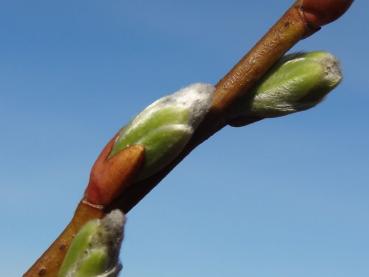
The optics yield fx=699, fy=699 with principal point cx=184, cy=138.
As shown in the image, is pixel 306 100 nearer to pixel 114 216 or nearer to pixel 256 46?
pixel 256 46

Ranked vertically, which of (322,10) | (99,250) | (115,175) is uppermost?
(322,10)

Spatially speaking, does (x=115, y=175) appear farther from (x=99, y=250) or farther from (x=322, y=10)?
(x=322, y=10)

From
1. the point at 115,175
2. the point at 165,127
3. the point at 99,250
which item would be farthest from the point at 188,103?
the point at 99,250

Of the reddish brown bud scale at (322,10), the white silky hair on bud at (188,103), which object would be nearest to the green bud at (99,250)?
the white silky hair on bud at (188,103)

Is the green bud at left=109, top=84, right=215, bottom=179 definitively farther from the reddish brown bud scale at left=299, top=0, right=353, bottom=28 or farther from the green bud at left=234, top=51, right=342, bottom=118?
the reddish brown bud scale at left=299, top=0, right=353, bottom=28

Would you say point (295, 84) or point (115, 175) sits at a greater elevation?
point (295, 84)

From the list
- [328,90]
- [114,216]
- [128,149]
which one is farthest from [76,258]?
[328,90]

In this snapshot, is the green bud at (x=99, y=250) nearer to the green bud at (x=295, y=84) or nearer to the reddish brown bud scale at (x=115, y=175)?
the reddish brown bud scale at (x=115, y=175)
